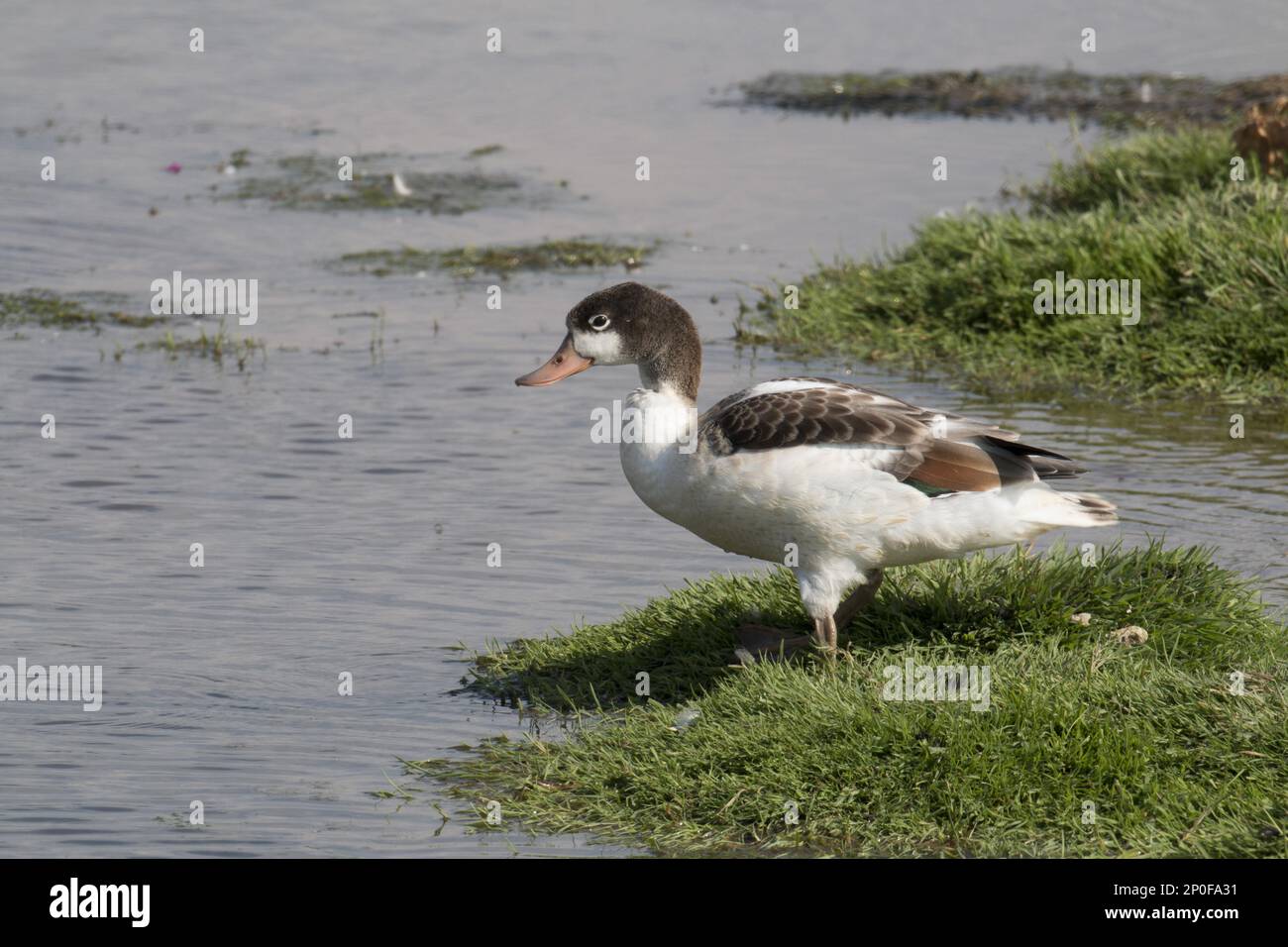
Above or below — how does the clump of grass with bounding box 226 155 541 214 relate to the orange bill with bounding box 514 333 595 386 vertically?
above

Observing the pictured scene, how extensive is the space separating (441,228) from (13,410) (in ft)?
19.8

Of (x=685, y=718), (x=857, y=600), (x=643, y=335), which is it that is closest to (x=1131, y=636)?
(x=857, y=600)

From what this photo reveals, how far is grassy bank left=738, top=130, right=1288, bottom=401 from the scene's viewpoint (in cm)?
1179

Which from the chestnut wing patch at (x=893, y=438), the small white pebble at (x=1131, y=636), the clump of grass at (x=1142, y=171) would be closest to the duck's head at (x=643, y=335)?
the chestnut wing patch at (x=893, y=438)

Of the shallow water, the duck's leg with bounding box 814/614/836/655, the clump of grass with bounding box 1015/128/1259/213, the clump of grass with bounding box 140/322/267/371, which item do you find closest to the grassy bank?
the clump of grass with bounding box 1015/128/1259/213

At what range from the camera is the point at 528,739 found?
6.84 metres

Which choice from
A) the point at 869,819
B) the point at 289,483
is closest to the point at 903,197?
the point at 289,483

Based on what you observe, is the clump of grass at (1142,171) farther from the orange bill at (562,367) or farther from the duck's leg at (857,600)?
the duck's leg at (857,600)

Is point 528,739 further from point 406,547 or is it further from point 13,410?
point 13,410

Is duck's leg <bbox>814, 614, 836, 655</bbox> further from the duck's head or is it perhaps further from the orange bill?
the orange bill

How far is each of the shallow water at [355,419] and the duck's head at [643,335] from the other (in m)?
1.28

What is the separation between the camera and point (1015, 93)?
22.6 meters

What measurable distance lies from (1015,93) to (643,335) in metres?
16.3

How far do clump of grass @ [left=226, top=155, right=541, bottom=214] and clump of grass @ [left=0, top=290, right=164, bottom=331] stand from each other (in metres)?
3.45
